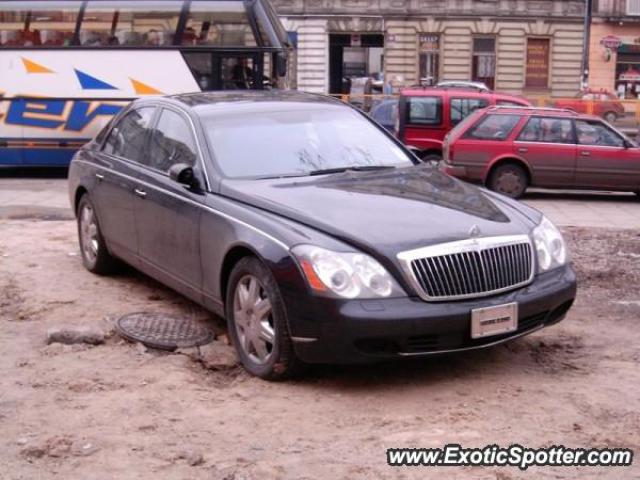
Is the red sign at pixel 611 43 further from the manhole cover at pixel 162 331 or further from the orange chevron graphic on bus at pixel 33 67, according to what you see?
the manhole cover at pixel 162 331

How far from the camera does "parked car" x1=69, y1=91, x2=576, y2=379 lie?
4816mm

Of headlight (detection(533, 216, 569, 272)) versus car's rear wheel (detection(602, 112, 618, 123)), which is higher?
headlight (detection(533, 216, 569, 272))

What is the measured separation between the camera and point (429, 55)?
4809 cm

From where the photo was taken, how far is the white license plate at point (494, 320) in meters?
4.88

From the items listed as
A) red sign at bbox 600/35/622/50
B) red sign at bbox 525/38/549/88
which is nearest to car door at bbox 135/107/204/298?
red sign at bbox 525/38/549/88

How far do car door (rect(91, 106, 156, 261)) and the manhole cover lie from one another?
2.35 feet

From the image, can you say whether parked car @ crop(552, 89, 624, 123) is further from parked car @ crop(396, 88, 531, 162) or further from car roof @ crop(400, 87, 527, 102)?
parked car @ crop(396, 88, 531, 162)

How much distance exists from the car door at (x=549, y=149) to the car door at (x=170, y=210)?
991cm

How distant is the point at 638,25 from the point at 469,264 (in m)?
47.5

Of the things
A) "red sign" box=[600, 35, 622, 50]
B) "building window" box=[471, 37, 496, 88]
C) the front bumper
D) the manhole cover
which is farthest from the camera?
"building window" box=[471, 37, 496, 88]

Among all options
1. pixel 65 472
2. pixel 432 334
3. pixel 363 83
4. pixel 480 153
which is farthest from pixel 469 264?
pixel 363 83

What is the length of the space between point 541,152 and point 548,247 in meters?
10.5

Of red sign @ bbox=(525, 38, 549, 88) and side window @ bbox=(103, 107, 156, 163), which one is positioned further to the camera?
red sign @ bbox=(525, 38, 549, 88)

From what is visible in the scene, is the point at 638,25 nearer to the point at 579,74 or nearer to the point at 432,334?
the point at 579,74
